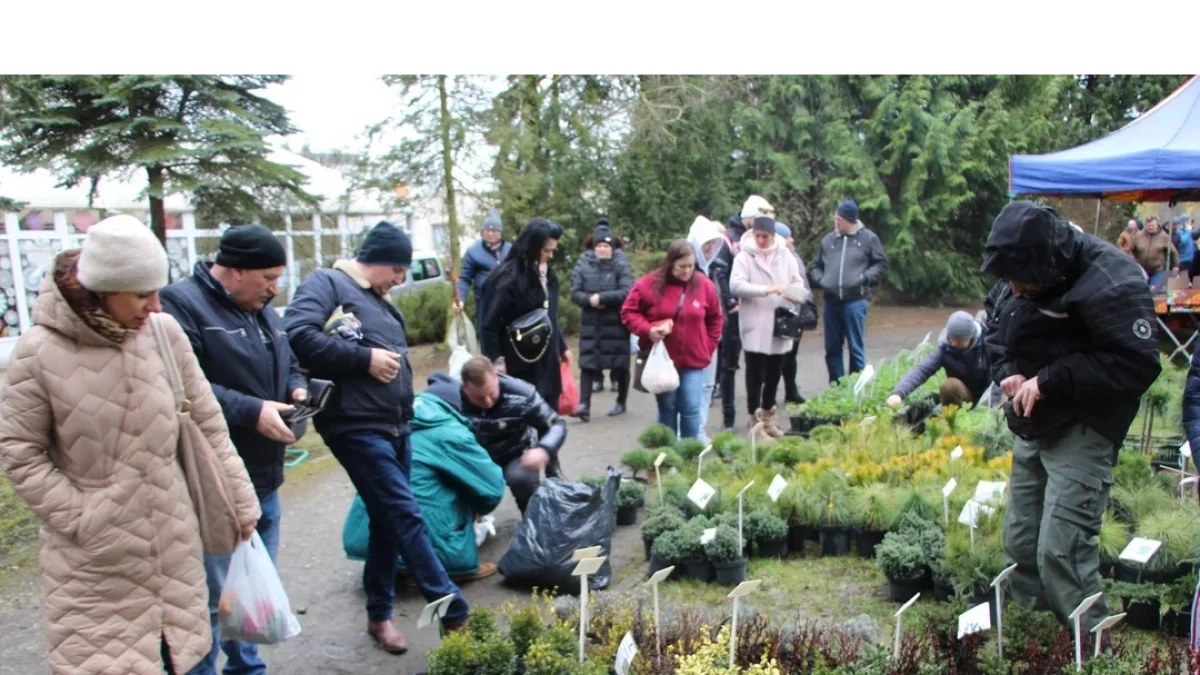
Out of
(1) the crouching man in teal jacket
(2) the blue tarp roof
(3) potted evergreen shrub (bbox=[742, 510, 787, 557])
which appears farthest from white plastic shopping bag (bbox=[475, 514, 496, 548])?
(2) the blue tarp roof

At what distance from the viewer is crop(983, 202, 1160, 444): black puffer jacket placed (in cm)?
302

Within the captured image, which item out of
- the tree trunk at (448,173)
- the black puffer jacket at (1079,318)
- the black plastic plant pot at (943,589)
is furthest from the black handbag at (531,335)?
the tree trunk at (448,173)

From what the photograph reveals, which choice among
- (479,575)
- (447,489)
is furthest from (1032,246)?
(479,575)

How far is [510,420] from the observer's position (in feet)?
16.2

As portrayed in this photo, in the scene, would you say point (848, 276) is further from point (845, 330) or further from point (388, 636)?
point (388, 636)

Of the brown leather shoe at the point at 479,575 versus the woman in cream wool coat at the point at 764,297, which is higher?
the woman in cream wool coat at the point at 764,297

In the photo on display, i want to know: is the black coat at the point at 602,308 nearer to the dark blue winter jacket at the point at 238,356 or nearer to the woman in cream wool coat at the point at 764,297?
the woman in cream wool coat at the point at 764,297

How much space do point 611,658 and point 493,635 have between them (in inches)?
17.0

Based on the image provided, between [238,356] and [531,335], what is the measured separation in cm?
307

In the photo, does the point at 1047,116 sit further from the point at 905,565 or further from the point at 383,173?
the point at 905,565

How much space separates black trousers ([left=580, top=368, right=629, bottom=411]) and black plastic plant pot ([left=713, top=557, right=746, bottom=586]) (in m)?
4.02

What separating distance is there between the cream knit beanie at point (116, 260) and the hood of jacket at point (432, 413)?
→ 7.46 feet

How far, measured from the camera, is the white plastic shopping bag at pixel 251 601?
295 centimetres
